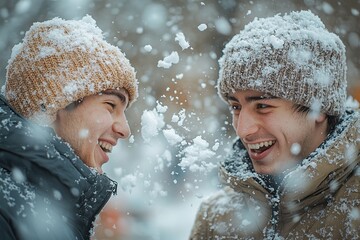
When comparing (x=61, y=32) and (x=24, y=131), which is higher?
(x=61, y=32)

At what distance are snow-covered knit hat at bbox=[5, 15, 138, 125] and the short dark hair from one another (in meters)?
1.04

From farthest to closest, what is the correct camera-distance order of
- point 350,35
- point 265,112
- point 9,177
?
point 350,35 → point 265,112 → point 9,177

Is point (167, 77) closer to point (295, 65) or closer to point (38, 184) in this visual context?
point (295, 65)

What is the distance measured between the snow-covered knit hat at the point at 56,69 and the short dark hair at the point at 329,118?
104 centimetres

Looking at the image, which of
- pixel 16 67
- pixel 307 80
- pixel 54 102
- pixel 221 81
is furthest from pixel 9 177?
pixel 307 80

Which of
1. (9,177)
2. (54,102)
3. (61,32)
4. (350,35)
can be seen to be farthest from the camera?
(350,35)

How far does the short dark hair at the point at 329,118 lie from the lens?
9.73ft

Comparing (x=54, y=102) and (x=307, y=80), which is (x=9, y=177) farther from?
(x=307, y=80)

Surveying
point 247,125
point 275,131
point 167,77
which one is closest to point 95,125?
point 247,125

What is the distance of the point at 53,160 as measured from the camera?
220 centimetres

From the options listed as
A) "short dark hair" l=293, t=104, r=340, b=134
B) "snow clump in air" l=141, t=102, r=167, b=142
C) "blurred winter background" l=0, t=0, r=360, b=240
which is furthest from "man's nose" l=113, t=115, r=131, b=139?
"blurred winter background" l=0, t=0, r=360, b=240

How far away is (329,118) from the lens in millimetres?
3033

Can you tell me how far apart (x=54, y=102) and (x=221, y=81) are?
1.08 metres

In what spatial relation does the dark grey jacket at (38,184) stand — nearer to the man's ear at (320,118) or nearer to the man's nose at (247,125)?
the man's nose at (247,125)
